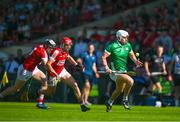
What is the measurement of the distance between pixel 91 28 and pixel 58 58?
12890 millimetres

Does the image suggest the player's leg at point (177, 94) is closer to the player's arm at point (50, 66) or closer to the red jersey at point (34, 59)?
the red jersey at point (34, 59)

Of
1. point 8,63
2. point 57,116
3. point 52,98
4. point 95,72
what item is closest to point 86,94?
point 95,72

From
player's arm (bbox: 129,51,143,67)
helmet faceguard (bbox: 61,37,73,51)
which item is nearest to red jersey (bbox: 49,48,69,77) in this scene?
helmet faceguard (bbox: 61,37,73,51)

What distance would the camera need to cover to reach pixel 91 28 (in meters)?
40.8

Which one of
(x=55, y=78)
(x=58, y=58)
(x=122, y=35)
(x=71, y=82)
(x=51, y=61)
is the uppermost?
(x=122, y=35)

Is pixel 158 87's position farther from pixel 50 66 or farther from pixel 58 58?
pixel 50 66

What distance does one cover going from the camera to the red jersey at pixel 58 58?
27812 millimetres

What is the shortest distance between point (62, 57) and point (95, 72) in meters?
6.11

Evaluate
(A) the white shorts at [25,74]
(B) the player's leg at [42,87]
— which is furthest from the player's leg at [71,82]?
(A) the white shorts at [25,74]

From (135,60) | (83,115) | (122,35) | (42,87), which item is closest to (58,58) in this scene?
(42,87)

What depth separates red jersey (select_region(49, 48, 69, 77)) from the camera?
27812 mm

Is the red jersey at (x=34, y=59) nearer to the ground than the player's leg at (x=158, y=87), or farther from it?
farther from it

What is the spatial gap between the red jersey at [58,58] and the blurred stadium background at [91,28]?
273 inches

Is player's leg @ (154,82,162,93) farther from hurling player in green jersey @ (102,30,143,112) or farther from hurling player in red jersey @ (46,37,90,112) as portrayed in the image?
hurling player in red jersey @ (46,37,90,112)
